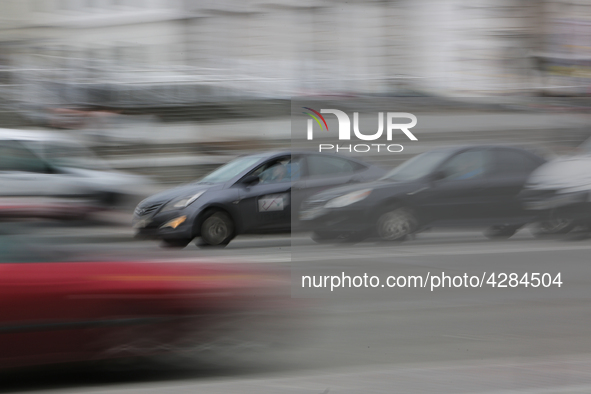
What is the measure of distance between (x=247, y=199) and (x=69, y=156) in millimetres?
3083

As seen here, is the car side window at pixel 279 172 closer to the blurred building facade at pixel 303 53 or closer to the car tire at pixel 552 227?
the car tire at pixel 552 227

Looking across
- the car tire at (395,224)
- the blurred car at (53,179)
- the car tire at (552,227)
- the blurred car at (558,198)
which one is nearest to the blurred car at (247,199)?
the car tire at (395,224)

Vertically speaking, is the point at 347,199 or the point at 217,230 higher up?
the point at 347,199

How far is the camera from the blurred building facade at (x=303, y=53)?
1770 centimetres

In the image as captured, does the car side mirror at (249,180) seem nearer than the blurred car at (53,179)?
No

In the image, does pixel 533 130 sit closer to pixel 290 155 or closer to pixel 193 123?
pixel 193 123

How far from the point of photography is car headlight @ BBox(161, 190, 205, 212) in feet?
32.6

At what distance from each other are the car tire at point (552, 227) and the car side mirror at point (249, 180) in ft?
11.6

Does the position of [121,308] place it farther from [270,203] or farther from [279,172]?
[279,172]

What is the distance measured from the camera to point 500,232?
9.66 m

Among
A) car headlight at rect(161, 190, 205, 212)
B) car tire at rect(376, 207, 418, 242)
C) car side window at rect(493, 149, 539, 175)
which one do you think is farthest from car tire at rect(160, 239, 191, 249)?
car side window at rect(493, 149, 539, 175)

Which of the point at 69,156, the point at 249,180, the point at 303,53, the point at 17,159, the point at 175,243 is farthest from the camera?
the point at 303,53

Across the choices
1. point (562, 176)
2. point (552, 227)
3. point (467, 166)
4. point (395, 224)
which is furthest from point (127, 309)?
point (562, 176)

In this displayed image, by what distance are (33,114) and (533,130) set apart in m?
10.7
